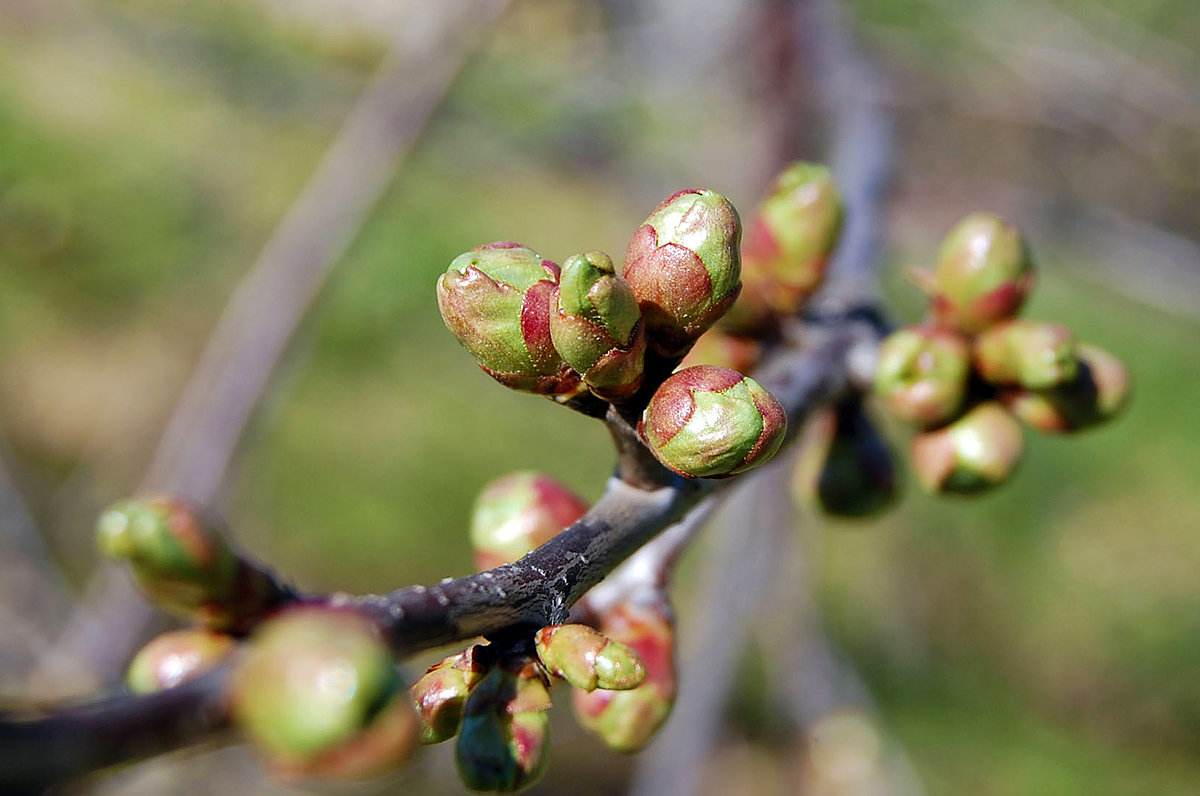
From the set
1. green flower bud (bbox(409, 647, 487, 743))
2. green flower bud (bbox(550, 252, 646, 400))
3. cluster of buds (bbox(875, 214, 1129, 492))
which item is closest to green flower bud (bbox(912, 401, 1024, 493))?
cluster of buds (bbox(875, 214, 1129, 492))

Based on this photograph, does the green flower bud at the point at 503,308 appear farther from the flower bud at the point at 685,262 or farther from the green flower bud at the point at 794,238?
the green flower bud at the point at 794,238

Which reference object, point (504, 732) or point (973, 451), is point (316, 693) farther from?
point (973, 451)

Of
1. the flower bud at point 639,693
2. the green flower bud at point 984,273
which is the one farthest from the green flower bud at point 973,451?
the flower bud at point 639,693

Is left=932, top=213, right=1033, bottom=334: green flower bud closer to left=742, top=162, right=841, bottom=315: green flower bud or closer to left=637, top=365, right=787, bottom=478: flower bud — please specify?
left=742, top=162, right=841, bottom=315: green flower bud

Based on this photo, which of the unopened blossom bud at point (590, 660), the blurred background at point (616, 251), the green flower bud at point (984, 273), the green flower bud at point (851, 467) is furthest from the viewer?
the blurred background at point (616, 251)

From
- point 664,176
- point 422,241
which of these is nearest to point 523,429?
point 422,241

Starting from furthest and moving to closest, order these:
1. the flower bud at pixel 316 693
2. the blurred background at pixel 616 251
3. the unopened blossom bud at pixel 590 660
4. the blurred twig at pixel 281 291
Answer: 1. the blurred background at pixel 616 251
2. the blurred twig at pixel 281 291
3. the unopened blossom bud at pixel 590 660
4. the flower bud at pixel 316 693
